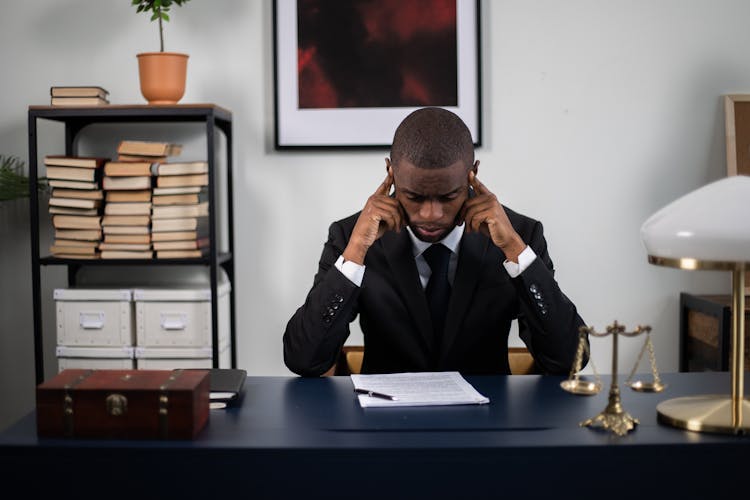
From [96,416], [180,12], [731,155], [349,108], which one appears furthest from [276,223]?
[96,416]

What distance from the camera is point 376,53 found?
132 inches

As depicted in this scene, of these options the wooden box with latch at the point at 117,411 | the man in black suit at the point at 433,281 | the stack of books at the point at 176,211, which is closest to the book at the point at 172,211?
the stack of books at the point at 176,211

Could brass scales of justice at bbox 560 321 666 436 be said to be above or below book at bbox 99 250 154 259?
below

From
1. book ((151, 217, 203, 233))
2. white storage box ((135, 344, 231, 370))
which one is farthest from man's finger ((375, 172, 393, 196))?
white storage box ((135, 344, 231, 370))

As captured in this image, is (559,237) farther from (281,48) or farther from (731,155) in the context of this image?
(281,48)

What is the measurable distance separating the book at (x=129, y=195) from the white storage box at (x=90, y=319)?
0.34 metres

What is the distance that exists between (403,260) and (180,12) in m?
1.78

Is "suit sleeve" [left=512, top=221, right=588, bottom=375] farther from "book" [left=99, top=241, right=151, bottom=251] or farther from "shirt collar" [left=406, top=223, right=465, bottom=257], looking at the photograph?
"book" [left=99, top=241, right=151, bottom=251]

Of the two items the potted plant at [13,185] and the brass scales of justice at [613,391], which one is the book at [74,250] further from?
the brass scales of justice at [613,391]

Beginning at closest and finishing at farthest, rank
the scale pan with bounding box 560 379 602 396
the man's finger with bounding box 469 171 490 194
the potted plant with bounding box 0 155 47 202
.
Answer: the scale pan with bounding box 560 379 602 396
the man's finger with bounding box 469 171 490 194
the potted plant with bounding box 0 155 47 202

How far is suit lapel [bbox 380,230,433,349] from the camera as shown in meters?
2.11

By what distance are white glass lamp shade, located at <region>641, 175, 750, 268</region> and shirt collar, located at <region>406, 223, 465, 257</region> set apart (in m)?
0.83

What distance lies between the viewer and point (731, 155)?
3.26 meters

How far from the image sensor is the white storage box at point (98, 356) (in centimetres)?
307
